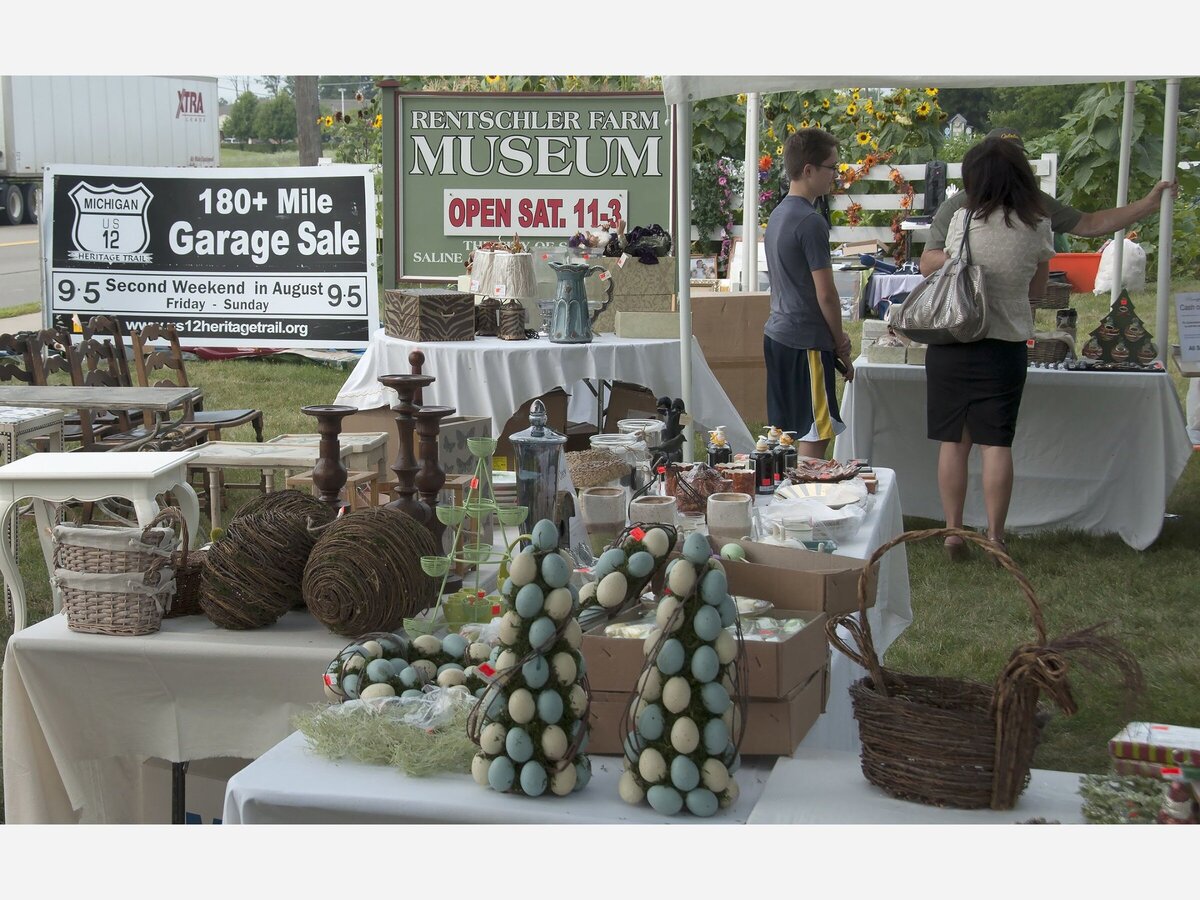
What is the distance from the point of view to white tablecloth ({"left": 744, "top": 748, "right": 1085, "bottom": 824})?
1.56 metres

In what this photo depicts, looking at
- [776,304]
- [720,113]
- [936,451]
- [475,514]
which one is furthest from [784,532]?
[720,113]

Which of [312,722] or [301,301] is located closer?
[312,722]

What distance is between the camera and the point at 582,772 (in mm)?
1609

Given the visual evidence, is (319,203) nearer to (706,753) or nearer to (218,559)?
(218,559)

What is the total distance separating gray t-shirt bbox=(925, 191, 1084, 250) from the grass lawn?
114 centimetres

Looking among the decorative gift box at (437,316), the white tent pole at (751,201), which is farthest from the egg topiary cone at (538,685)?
the white tent pole at (751,201)

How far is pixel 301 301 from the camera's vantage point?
8.41 m

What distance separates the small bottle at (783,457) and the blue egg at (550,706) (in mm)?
1745

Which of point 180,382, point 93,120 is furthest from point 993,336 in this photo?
point 93,120

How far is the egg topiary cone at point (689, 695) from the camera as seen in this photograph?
1526 mm

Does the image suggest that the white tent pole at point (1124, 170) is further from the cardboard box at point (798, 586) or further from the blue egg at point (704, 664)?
the blue egg at point (704, 664)

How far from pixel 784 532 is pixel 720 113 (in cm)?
766

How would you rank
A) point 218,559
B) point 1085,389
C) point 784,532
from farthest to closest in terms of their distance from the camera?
point 1085,389 < point 784,532 < point 218,559

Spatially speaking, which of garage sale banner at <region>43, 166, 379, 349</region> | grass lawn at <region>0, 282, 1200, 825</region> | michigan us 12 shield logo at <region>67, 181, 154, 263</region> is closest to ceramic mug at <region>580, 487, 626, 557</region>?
grass lawn at <region>0, 282, 1200, 825</region>
